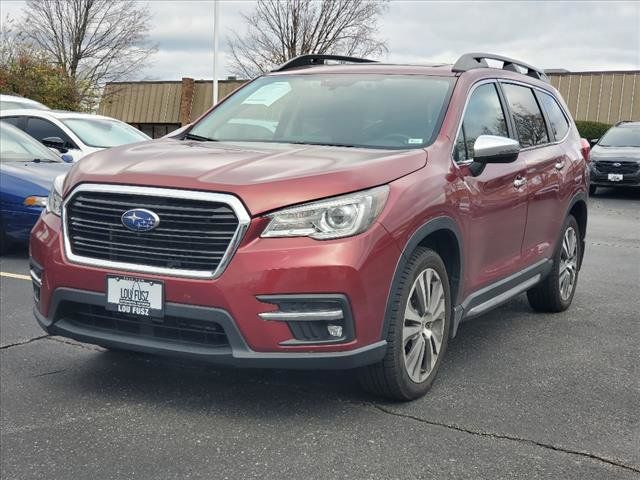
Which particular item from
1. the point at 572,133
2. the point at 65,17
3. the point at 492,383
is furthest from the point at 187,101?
the point at 492,383

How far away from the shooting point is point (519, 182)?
5.34 metres

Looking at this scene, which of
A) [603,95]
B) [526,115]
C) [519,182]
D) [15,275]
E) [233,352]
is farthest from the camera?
[603,95]

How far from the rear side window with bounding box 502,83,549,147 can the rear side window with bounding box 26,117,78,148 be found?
7909 mm

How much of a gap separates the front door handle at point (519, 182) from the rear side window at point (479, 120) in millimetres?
311

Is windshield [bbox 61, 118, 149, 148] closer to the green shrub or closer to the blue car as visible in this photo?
the blue car

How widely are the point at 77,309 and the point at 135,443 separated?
0.81 metres

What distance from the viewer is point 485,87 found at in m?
5.38

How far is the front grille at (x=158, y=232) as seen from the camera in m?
3.76

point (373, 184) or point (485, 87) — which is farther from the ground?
point (485, 87)

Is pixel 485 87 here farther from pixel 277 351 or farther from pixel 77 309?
pixel 77 309

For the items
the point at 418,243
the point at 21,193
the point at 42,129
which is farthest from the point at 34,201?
the point at 418,243

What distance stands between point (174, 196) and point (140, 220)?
0.70ft

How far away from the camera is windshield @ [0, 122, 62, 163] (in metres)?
9.19

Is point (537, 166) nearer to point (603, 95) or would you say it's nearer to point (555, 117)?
point (555, 117)
